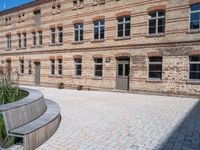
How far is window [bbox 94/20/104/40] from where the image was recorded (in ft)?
63.7

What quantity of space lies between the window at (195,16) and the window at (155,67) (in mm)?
3190

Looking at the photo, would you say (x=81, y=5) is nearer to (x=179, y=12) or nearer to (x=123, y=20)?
(x=123, y=20)

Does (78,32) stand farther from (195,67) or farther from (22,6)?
(195,67)

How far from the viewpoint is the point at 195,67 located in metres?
14.7

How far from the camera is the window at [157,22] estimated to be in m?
16.0

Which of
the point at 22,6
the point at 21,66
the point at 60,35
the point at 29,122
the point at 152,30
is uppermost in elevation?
the point at 22,6

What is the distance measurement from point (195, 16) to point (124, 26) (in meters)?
5.52

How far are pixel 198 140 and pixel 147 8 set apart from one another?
12291 mm

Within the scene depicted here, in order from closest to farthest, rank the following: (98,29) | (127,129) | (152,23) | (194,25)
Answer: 1. (127,129)
2. (194,25)
3. (152,23)
4. (98,29)

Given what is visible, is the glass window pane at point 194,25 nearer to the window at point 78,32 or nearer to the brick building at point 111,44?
the brick building at point 111,44

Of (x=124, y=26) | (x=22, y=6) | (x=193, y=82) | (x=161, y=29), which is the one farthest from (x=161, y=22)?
(x=22, y=6)

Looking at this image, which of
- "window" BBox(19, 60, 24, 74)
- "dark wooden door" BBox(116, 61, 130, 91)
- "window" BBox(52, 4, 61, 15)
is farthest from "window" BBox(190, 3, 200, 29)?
"window" BBox(19, 60, 24, 74)

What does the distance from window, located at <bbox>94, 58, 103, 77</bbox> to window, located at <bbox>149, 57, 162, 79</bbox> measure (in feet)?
15.4

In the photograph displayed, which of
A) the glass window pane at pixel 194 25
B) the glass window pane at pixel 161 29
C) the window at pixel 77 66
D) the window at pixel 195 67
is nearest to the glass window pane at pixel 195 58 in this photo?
the window at pixel 195 67
